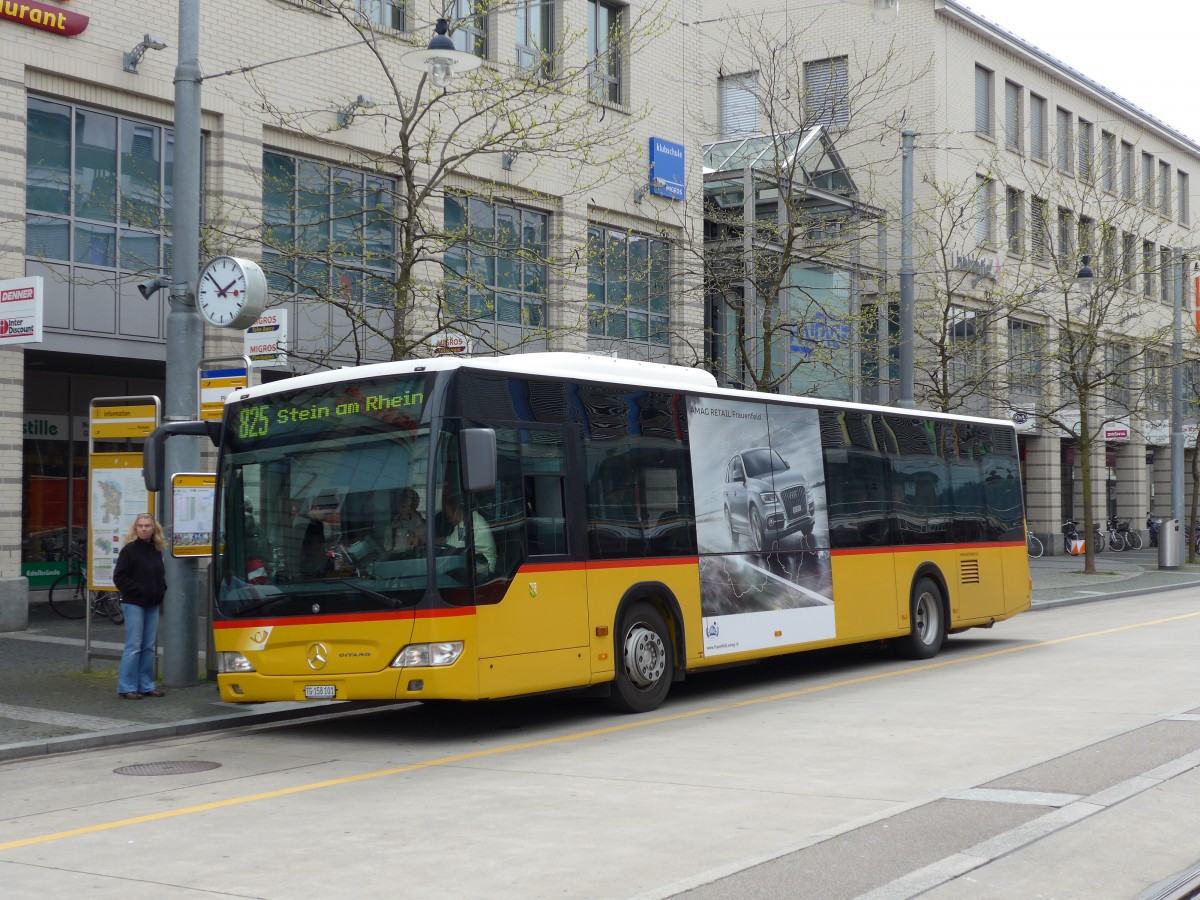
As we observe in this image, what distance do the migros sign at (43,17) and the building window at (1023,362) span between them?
1786 centimetres

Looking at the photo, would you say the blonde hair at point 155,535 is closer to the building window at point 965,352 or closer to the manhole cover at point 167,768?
the manhole cover at point 167,768

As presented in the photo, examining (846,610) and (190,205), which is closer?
(190,205)

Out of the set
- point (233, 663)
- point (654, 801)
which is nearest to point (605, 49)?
point (233, 663)

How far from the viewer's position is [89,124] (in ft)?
63.7

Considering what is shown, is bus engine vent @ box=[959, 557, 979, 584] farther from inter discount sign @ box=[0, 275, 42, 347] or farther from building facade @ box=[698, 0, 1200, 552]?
inter discount sign @ box=[0, 275, 42, 347]

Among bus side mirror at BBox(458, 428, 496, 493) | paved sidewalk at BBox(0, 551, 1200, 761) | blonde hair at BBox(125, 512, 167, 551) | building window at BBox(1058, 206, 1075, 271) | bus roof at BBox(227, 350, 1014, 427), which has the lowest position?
paved sidewalk at BBox(0, 551, 1200, 761)

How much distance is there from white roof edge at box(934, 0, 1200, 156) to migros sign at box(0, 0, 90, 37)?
2766 centimetres

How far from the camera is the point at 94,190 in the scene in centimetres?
1941

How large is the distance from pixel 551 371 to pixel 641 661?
2605 mm

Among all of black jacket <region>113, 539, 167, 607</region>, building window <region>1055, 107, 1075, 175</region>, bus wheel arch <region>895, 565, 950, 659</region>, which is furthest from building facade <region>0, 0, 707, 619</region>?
building window <region>1055, 107, 1075, 175</region>

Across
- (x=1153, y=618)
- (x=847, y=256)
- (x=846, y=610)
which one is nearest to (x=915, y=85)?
(x=847, y=256)

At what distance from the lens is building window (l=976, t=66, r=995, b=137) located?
4259 centimetres

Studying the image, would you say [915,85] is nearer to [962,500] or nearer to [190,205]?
[962,500]

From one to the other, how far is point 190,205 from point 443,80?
2.73 m
